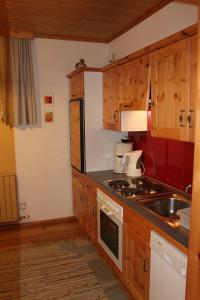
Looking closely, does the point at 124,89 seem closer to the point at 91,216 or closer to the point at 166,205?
the point at 166,205

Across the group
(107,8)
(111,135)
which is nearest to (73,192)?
(111,135)

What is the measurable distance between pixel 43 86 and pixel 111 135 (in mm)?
1164

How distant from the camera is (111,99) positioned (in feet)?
9.78

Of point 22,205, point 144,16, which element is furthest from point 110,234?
point 144,16

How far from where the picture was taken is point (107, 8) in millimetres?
2629

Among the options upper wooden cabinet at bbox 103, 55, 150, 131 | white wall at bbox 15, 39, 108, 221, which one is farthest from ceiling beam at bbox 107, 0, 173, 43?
upper wooden cabinet at bbox 103, 55, 150, 131

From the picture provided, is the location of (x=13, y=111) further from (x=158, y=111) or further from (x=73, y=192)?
(x=158, y=111)

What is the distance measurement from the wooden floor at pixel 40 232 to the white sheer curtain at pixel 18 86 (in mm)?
1468

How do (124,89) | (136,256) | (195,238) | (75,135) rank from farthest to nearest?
(75,135), (124,89), (136,256), (195,238)

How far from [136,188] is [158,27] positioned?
1648 mm

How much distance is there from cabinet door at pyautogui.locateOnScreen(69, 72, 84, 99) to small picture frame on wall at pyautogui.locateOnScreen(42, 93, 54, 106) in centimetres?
28

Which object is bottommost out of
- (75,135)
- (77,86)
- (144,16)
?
(75,135)

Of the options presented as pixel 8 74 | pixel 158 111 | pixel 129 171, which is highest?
pixel 8 74

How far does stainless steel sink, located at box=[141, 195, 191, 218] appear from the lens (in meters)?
2.21
